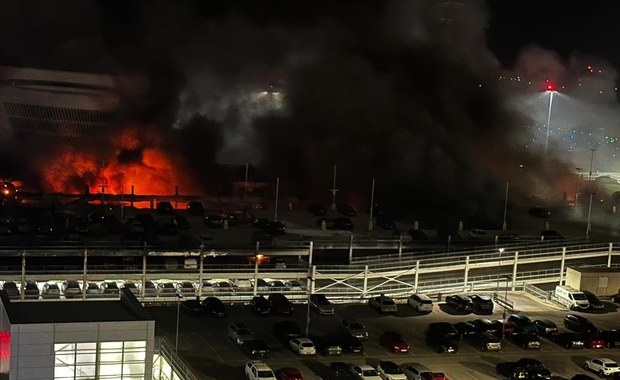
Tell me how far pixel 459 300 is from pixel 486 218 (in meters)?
10.1

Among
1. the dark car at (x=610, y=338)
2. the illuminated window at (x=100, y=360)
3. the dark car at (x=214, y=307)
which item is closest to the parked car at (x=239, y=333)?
the dark car at (x=214, y=307)

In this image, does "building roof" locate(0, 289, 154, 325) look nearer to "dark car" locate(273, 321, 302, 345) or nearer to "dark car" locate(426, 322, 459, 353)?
"dark car" locate(273, 321, 302, 345)

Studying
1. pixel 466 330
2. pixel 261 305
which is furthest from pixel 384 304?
pixel 261 305

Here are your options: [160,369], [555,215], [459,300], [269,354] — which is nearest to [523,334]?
[459,300]

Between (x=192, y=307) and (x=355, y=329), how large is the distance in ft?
11.5

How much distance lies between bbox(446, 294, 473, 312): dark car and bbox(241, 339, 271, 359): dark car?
18.0 feet

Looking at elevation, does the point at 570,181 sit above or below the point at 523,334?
above

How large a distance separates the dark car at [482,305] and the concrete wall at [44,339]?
10.6 meters

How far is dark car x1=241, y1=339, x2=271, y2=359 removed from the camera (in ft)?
52.5

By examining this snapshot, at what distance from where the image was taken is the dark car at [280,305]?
62.0 ft

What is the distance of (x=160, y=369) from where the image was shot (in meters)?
13.9

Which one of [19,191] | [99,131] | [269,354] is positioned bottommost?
[269,354]

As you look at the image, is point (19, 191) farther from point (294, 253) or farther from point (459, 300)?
point (459, 300)

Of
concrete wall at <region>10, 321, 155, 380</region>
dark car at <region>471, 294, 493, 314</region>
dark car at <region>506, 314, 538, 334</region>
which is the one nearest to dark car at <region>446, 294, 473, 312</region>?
dark car at <region>471, 294, 493, 314</region>
